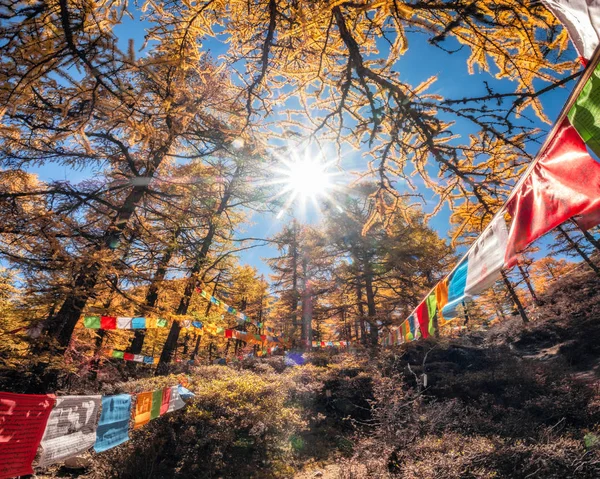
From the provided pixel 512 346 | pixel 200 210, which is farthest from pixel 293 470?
pixel 512 346

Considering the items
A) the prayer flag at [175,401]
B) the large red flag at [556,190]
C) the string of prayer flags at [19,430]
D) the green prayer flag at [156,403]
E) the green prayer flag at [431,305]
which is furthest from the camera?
the prayer flag at [175,401]

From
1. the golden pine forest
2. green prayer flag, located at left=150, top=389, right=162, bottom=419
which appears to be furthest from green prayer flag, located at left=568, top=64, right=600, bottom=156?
green prayer flag, located at left=150, top=389, right=162, bottom=419

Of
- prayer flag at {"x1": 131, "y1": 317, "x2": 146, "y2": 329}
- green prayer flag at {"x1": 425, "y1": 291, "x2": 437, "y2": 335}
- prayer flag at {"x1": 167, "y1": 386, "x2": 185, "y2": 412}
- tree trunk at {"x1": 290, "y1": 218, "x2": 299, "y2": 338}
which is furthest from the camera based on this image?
tree trunk at {"x1": 290, "y1": 218, "x2": 299, "y2": 338}

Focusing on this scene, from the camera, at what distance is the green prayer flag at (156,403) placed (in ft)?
18.5

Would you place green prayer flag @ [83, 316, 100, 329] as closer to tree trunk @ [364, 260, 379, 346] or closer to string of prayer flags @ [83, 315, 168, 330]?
string of prayer flags @ [83, 315, 168, 330]

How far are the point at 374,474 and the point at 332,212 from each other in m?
12.6

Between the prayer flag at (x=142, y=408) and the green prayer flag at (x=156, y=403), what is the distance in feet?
Result: 0.33

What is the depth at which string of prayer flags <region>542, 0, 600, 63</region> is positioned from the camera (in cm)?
144

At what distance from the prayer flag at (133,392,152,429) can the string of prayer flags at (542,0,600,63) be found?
7004mm

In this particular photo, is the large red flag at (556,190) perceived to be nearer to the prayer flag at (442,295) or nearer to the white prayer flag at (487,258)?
the white prayer flag at (487,258)

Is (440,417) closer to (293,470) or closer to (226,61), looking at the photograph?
(293,470)

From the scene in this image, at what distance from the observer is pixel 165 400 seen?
6180 millimetres

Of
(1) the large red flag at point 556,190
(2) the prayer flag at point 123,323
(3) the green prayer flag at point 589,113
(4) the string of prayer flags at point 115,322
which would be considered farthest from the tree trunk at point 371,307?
(3) the green prayer flag at point 589,113

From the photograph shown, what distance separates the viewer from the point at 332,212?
54.2ft
